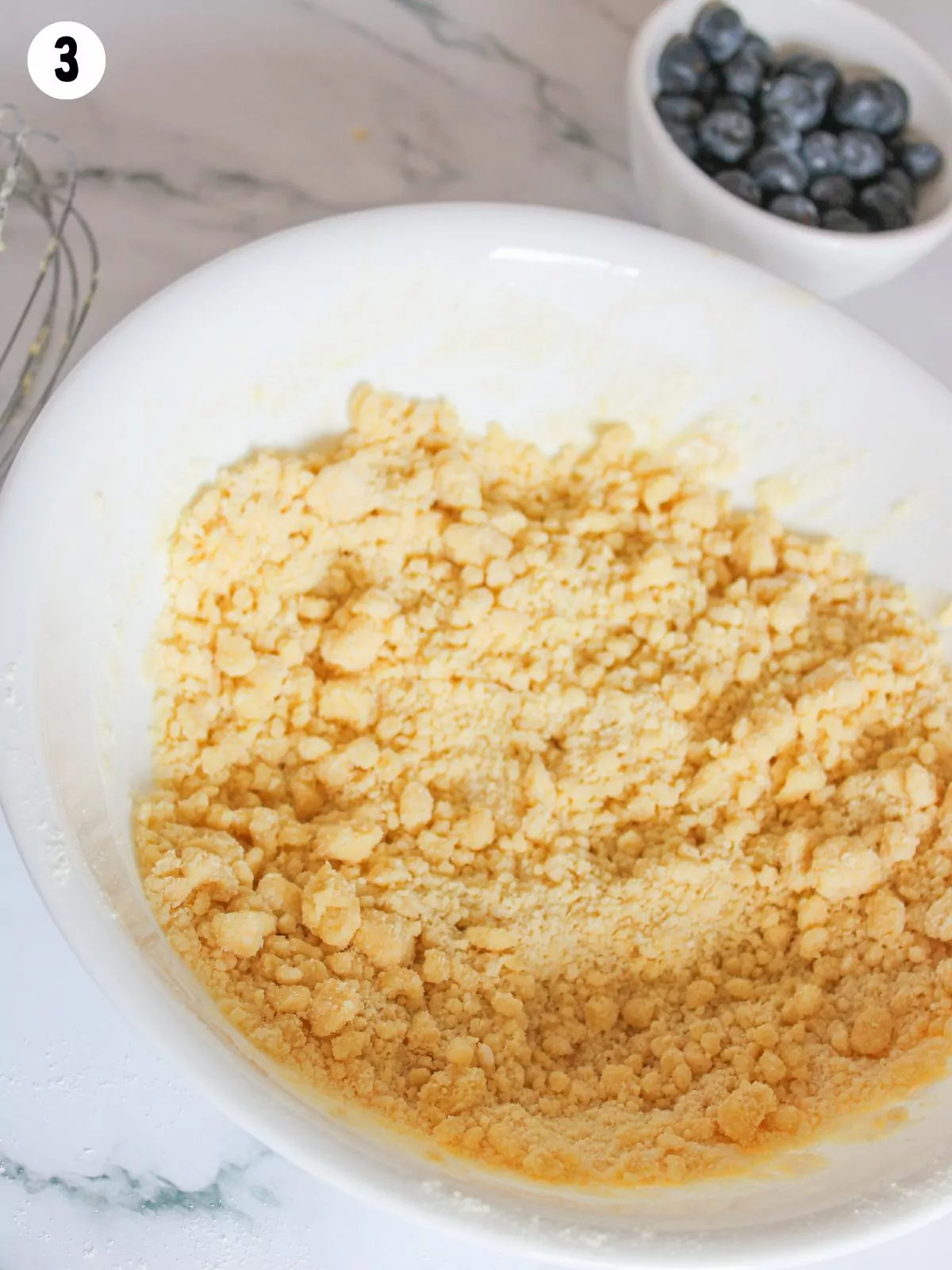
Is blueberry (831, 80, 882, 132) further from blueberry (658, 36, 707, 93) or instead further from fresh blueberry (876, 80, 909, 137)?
blueberry (658, 36, 707, 93)

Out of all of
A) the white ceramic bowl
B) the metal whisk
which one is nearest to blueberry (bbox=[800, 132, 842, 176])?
the white ceramic bowl

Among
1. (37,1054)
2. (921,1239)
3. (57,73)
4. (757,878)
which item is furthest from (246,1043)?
(57,73)

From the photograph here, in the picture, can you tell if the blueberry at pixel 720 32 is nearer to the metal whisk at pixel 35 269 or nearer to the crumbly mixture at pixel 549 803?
the crumbly mixture at pixel 549 803

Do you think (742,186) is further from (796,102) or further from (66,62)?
(66,62)

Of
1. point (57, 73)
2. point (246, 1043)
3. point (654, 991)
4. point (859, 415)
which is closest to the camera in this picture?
point (246, 1043)

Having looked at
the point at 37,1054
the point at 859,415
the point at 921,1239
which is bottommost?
the point at 37,1054

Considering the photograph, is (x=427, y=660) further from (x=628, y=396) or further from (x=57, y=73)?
(x=57, y=73)

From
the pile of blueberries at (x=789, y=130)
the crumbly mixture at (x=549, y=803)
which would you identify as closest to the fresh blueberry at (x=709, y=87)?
the pile of blueberries at (x=789, y=130)
